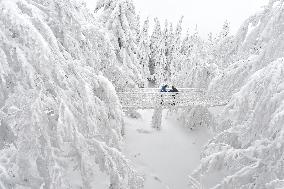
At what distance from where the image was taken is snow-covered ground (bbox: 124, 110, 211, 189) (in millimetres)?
18391

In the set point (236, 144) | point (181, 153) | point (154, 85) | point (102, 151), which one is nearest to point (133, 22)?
point (181, 153)

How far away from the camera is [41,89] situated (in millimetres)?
7637

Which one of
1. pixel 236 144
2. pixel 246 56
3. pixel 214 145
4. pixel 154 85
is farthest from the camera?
pixel 154 85

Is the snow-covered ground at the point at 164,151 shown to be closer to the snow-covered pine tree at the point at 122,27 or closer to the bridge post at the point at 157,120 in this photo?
the bridge post at the point at 157,120

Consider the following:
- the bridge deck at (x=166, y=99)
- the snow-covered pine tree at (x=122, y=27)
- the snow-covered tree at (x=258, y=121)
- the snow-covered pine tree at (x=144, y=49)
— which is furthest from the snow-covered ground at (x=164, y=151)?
the snow-covered pine tree at (x=144, y=49)

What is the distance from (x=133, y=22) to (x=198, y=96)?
20.0 feet

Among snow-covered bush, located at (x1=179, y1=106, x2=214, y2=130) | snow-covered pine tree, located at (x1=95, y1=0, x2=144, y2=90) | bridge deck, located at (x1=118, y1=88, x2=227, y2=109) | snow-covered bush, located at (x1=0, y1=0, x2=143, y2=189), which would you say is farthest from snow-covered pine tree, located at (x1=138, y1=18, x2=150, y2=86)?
snow-covered bush, located at (x1=0, y1=0, x2=143, y2=189)

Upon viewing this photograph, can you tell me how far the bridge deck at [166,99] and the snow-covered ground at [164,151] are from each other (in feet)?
7.57

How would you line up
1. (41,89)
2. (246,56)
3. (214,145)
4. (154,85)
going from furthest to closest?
(154,85) → (246,56) → (214,145) → (41,89)

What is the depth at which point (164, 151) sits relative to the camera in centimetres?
2048

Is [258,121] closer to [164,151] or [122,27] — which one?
[164,151]

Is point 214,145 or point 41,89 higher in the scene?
point 41,89

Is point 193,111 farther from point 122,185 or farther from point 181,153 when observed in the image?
point 122,185

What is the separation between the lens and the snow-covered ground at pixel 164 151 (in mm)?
18391
